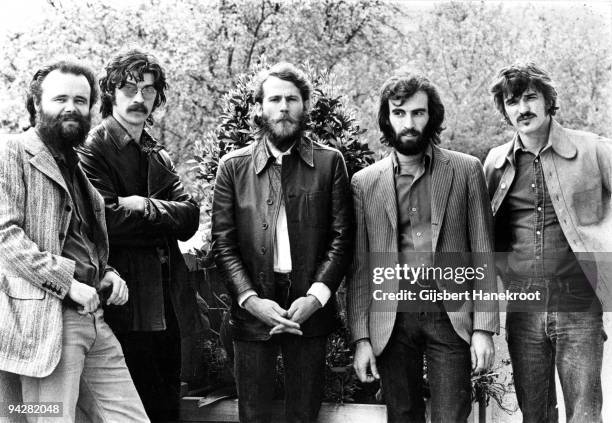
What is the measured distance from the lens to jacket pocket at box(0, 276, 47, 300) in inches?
133

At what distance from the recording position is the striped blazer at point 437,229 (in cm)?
396

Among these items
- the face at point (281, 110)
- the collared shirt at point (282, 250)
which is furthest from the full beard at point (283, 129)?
the collared shirt at point (282, 250)

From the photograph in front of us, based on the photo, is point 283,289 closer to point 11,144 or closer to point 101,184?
point 101,184

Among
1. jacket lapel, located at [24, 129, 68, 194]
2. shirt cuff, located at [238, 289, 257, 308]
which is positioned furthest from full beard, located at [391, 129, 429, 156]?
jacket lapel, located at [24, 129, 68, 194]

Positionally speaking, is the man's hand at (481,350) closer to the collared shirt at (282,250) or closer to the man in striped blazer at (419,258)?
the man in striped blazer at (419,258)

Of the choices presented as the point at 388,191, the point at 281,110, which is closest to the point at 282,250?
the point at 388,191

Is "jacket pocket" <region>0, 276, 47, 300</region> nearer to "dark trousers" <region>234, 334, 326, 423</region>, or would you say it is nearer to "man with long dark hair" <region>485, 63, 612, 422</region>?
"dark trousers" <region>234, 334, 326, 423</region>

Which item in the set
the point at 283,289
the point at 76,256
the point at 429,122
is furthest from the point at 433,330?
the point at 76,256

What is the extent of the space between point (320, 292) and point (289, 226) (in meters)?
0.42

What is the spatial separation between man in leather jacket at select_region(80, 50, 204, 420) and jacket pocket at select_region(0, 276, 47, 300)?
2.57 feet

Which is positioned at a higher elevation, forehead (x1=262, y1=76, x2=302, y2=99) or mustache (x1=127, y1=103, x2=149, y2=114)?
forehead (x1=262, y1=76, x2=302, y2=99)

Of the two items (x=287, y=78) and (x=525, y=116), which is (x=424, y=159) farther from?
(x=287, y=78)

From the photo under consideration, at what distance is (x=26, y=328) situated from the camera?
335 centimetres

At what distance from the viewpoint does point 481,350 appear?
385 cm
